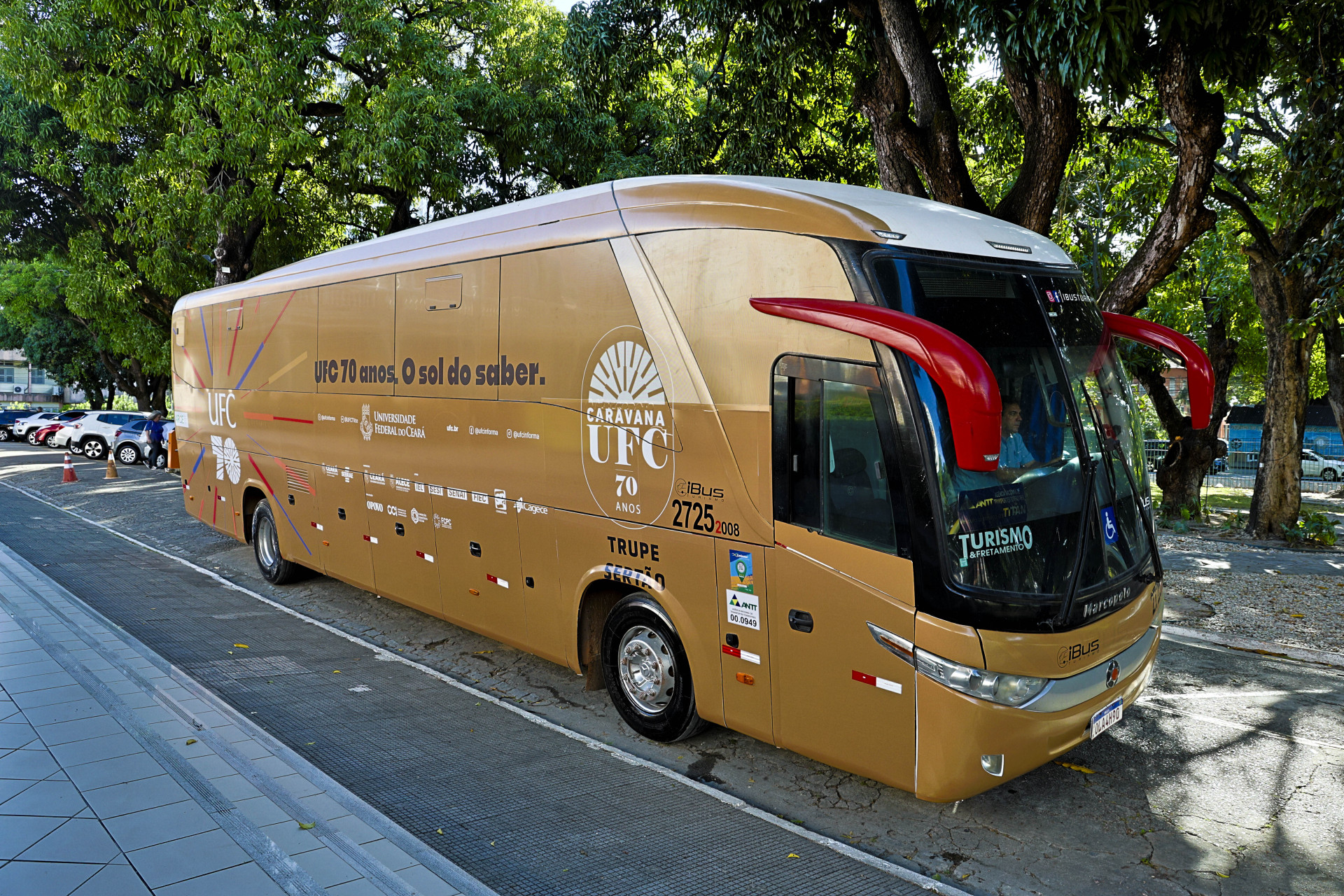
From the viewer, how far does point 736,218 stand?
5.12m

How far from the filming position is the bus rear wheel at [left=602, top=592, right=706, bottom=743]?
5.72 m

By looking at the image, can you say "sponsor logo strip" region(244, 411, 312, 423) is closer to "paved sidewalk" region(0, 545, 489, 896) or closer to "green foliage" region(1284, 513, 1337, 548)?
"paved sidewalk" region(0, 545, 489, 896)

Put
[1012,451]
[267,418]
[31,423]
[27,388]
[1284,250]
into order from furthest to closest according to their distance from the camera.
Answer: [27,388] → [31,423] → [1284,250] → [267,418] → [1012,451]

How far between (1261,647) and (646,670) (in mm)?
6287

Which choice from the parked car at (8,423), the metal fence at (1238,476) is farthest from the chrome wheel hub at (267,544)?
the parked car at (8,423)

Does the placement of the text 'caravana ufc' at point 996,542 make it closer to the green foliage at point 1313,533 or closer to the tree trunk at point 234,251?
the green foliage at point 1313,533

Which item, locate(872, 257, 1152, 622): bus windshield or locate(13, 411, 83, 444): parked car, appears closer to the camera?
locate(872, 257, 1152, 622): bus windshield

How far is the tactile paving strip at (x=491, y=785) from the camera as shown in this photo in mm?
4371

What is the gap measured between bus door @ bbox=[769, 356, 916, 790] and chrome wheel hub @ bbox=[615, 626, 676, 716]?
3.32 ft

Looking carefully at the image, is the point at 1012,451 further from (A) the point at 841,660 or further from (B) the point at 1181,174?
(B) the point at 1181,174

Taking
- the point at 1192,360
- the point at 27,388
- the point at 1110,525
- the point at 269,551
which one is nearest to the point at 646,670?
the point at 1110,525

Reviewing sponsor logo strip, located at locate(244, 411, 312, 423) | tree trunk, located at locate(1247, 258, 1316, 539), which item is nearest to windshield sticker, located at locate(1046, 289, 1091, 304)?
sponsor logo strip, located at locate(244, 411, 312, 423)

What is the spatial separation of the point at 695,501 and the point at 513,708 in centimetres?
250

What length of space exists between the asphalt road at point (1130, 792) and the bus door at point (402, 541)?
0.67 metres
